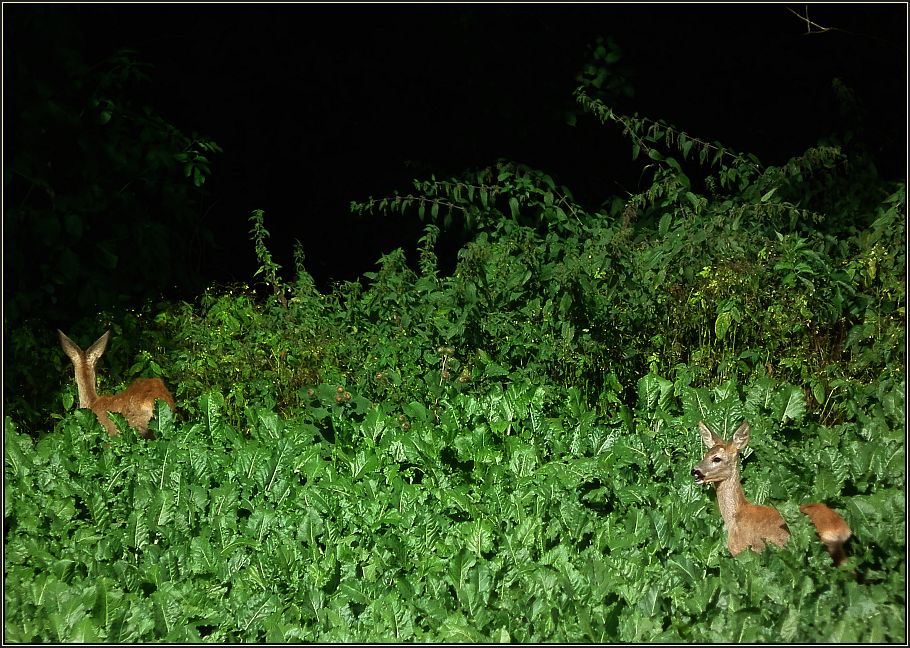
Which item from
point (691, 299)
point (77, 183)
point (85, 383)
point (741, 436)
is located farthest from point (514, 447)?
point (77, 183)

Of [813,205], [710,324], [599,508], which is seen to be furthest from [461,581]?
[813,205]

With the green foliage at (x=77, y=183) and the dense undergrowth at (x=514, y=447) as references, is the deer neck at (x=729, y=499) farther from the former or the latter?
the green foliage at (x=77, y=183)

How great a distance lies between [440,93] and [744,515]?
20.7 feet

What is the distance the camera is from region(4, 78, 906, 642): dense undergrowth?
3.54 metres

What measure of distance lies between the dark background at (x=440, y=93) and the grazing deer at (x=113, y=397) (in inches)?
143

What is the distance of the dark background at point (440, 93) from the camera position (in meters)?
8.92

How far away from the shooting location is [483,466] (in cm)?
461

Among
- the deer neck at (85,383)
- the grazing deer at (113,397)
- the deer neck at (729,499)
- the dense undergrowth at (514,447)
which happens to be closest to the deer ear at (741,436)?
the deer neck at (729,499)

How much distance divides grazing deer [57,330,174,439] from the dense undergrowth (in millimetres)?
177

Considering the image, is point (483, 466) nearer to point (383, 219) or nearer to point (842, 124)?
point (383, 219)

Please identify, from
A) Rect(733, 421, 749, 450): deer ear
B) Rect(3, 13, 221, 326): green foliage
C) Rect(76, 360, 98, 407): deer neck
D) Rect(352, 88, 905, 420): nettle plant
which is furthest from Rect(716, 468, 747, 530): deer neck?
Rect(3, 13, 221, 326): green foliage

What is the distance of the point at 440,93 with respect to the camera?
9.38m

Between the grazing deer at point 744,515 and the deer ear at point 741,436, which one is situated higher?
the deer ear at point 741,436

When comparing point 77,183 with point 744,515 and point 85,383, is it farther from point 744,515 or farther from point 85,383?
point 744,515
